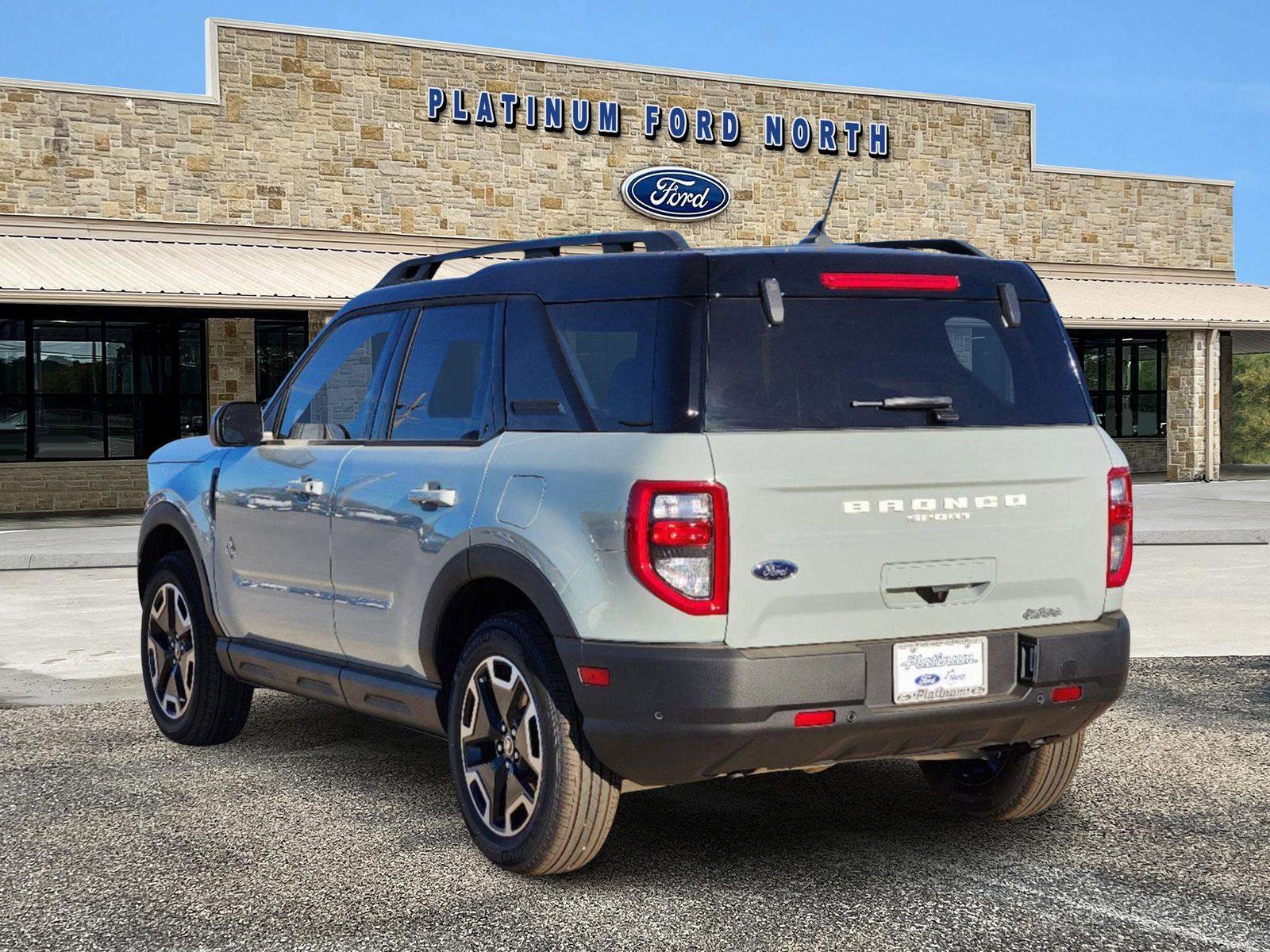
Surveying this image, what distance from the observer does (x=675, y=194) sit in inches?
1118

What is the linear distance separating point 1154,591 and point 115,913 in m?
10.0

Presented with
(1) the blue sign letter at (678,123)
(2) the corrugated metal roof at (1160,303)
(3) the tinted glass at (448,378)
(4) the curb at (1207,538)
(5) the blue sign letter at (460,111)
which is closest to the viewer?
(3) the tinted glass at (448,378)

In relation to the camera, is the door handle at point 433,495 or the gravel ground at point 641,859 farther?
the door handle at point 433,495

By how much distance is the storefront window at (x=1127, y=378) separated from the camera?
3394 cm

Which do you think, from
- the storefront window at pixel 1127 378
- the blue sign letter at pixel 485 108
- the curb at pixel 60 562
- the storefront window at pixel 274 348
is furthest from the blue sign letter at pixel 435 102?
the storefront window at pixel 1127 378

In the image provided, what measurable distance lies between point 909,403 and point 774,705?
41.9 inches

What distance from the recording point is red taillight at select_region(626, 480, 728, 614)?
15.2ft

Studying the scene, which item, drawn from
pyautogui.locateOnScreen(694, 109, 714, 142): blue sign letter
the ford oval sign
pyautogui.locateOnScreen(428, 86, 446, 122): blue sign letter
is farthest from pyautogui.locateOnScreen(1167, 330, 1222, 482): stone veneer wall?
pyautogui.locateOnScreen(428, 86, 446, 122): blue sign letter

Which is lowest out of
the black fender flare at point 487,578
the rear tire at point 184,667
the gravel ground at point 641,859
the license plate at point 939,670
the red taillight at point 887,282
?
the gravel ground at point 641,859

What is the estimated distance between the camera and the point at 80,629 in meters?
11.6

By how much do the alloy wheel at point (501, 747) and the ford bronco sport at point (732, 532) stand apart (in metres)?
0.01

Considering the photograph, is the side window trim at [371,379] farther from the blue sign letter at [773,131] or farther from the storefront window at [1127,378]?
the storefront window at [1127,378]

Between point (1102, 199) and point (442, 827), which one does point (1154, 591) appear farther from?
point (1102, 199)

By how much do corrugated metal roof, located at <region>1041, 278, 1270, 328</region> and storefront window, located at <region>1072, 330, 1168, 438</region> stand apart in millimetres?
1581
